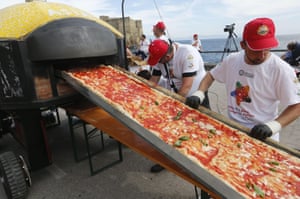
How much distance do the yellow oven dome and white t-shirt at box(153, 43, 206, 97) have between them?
4.70 ft

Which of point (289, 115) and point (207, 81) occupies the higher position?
point (207, 81)

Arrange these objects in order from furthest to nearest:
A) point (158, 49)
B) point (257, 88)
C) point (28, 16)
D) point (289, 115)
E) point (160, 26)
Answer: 1. point (160, 26)
2. point (158, 49)
3. point (28, 16)
4. point (257, 88)
5. point (289, 115)

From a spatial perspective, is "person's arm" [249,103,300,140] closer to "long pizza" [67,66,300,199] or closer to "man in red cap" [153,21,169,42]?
"long pizza" [67,66,300,199]

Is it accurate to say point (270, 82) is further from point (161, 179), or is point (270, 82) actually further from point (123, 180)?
point (123, 180)

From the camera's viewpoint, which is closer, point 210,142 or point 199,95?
point 210,142

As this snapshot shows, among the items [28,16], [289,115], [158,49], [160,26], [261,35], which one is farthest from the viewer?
[160,26]

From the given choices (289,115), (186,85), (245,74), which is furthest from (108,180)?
(289,115)

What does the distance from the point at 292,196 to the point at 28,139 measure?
3475 mm

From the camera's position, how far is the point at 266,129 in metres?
1.97

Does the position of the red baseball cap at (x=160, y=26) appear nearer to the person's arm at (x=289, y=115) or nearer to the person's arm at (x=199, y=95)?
the person's arm at (x=199, y=95)

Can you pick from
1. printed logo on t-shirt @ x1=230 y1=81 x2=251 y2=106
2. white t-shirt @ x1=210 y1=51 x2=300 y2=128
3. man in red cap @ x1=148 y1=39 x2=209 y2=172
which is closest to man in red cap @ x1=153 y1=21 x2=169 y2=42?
man in red cap @ x1=148 y1=39 x2=209 y2=172

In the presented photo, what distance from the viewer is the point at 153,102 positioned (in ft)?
9.26

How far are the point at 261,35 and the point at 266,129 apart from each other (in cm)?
82

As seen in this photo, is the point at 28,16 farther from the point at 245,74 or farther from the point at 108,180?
the point at 245,74
